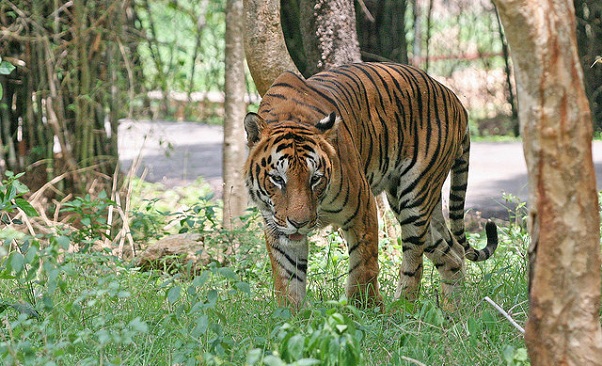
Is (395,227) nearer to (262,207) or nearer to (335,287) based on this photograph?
(335,287)

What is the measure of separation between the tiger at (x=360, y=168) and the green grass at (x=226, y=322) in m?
0.19

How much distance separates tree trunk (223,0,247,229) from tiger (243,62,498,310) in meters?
1.75

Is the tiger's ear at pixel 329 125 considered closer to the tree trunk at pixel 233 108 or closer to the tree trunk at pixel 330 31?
the tree trunk at pixel 330 31

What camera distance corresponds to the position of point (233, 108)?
666 cm

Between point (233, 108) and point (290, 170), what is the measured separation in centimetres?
264

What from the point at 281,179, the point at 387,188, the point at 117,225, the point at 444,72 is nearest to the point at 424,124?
the point at 387,188

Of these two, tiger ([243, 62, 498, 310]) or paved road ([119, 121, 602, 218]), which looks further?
paved road ([119, 121, 602, 218])

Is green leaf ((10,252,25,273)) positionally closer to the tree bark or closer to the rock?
the rock

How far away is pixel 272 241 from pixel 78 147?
3425 millimetres

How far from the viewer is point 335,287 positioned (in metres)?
4.68

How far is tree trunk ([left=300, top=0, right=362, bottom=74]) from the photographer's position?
5.96 meters

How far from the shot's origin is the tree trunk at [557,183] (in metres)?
2.62

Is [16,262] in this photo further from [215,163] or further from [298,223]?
[215,163]

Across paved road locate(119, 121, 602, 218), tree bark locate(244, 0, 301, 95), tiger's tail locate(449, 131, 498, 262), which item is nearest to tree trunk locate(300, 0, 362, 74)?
tree bark locate(244, 0, 301, 95)
